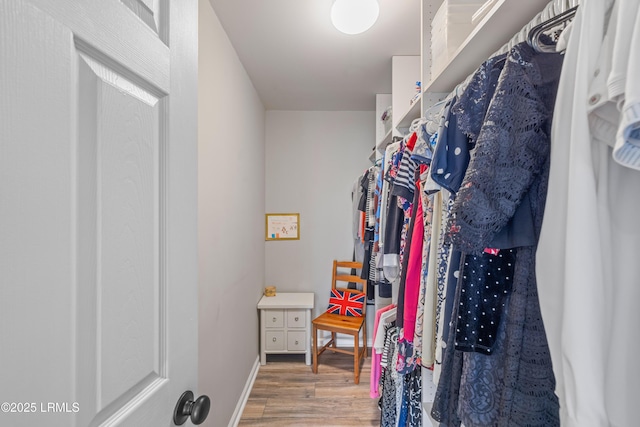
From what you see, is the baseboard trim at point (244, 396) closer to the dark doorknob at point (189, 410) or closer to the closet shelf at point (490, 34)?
the dark doorknob at point (189, 410)

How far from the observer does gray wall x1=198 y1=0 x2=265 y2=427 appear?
1507 millimetres

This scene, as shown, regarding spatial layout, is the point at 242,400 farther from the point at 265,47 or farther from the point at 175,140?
the point at 265,47

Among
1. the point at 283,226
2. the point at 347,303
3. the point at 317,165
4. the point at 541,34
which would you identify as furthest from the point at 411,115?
the point at 283,226

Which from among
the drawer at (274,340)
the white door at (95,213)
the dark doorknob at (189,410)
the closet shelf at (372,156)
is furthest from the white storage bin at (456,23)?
the drawer at (274,340)

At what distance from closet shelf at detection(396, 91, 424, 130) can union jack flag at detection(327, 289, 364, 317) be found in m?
1.63

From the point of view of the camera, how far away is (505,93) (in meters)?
0.57

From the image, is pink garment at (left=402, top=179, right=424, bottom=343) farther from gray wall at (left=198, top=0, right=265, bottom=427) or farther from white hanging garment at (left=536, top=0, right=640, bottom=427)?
gray wall at (left=198, top=0, right=265, bottom=427)

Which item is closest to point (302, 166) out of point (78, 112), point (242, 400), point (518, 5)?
point (242, 400)

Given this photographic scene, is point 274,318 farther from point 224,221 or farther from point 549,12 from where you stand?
point 549,12

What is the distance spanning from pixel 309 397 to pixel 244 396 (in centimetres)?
49

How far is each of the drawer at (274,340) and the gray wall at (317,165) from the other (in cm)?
104

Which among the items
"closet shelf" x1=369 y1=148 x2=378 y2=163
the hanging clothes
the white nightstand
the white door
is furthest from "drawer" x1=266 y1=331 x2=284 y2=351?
the hanging clothes

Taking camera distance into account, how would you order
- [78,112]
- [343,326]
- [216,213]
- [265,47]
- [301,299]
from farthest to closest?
1. [301,299]
2. [343,326]
3. [265,47]
4. [216,213]
5. [78,112]

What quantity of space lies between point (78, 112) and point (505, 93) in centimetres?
71
